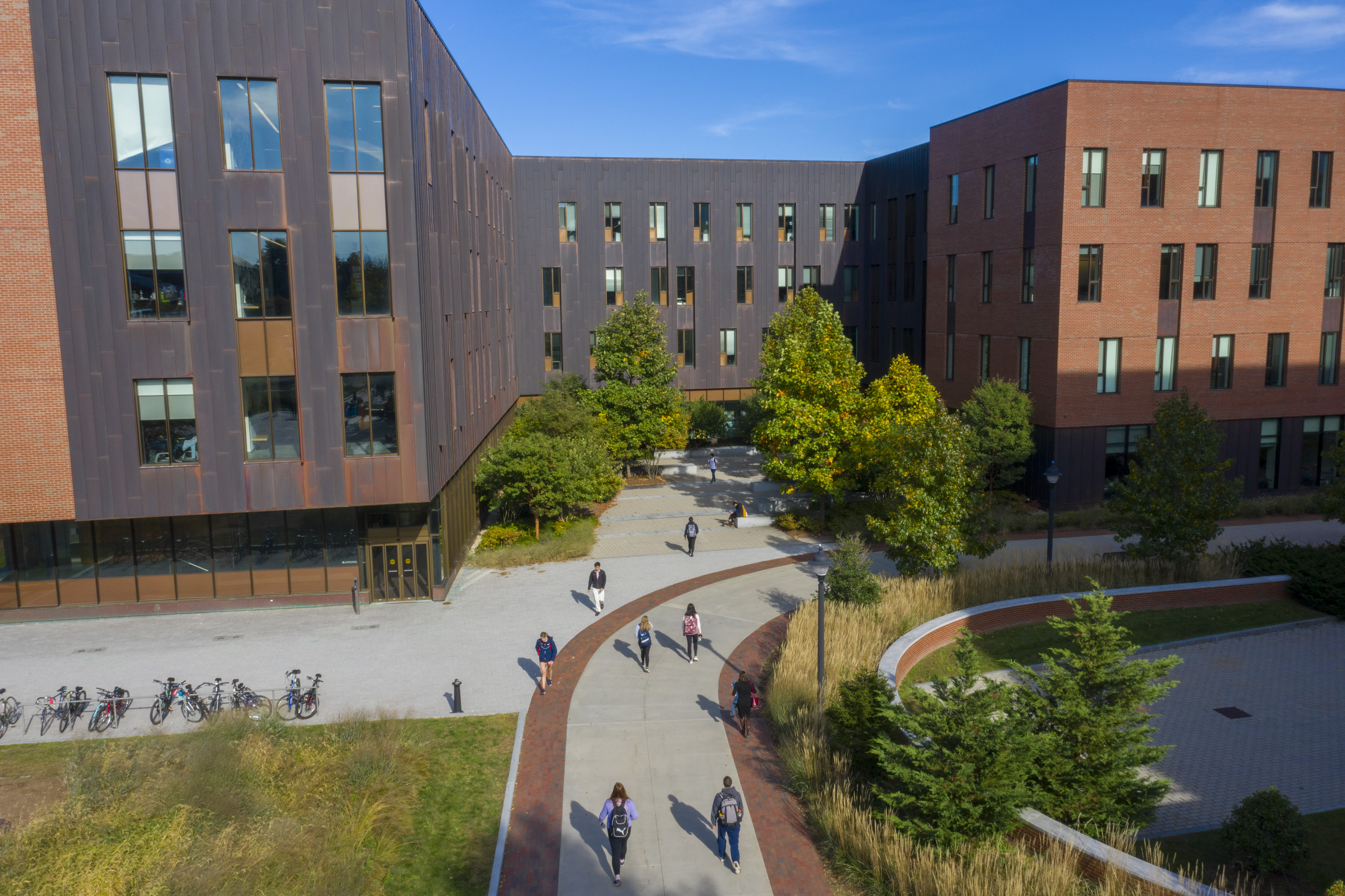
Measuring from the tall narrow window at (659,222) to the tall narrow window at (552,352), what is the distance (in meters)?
8.31

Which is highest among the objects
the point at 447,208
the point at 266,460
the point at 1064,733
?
the point at 447,208

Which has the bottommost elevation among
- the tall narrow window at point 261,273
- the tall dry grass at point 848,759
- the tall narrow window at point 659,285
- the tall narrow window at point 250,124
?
the tall dry grass at point 848,759

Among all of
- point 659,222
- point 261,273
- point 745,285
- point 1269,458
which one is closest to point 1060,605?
point 1269,458

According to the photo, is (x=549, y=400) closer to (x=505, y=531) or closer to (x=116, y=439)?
(x=505, y=531)

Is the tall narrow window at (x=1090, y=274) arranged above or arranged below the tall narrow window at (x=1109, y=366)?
above

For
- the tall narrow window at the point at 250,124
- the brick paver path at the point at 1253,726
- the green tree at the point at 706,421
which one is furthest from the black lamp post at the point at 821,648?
the green tree at the point at 706,421

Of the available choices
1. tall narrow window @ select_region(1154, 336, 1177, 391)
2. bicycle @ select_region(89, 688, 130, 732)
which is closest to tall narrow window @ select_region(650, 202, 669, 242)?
tall narrow window @ select_region(1154, 336, 1177, 391)

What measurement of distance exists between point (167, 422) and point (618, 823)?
60.2 ft

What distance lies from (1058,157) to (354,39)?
86.7 ft

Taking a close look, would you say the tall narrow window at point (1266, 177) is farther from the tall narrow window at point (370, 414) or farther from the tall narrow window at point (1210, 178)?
the tall narrow window at point (370, 414)

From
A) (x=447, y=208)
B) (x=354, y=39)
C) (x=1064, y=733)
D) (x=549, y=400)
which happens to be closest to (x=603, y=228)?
(x=549, y=400)

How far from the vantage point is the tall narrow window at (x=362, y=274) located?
24.6m

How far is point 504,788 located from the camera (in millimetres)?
16016

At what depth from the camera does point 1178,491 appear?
25688 mm
